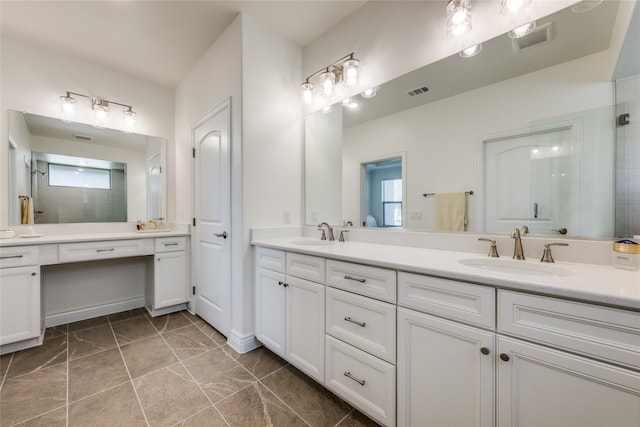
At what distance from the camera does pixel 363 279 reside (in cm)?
130

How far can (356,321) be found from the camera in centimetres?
134

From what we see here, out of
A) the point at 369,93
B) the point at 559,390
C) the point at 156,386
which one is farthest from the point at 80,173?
the point at 559,390

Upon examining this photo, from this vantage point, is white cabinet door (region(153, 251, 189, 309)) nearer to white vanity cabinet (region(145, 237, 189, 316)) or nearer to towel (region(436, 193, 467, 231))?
white vanity cabinet (region(145, 237, 189, 316))

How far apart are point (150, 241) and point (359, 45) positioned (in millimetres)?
2662

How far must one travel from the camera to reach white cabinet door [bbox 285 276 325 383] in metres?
1.53

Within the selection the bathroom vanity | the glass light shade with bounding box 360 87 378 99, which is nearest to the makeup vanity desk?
the bathroom vanity

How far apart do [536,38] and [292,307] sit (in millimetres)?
2006

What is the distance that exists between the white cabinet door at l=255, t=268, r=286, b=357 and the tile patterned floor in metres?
0.16

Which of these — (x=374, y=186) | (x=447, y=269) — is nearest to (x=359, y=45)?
(x=374, y=186)

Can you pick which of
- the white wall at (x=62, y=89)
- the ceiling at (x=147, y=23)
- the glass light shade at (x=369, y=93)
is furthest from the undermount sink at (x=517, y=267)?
the white wall at (x=62, y=89)

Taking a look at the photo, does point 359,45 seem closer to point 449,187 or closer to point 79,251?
point 449,187

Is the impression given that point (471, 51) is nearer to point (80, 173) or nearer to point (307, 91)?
point (307, 91)

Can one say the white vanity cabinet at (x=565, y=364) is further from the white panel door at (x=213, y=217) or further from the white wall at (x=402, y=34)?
the white panel door at (x=213, y=217)

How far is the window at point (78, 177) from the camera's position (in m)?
2.50
